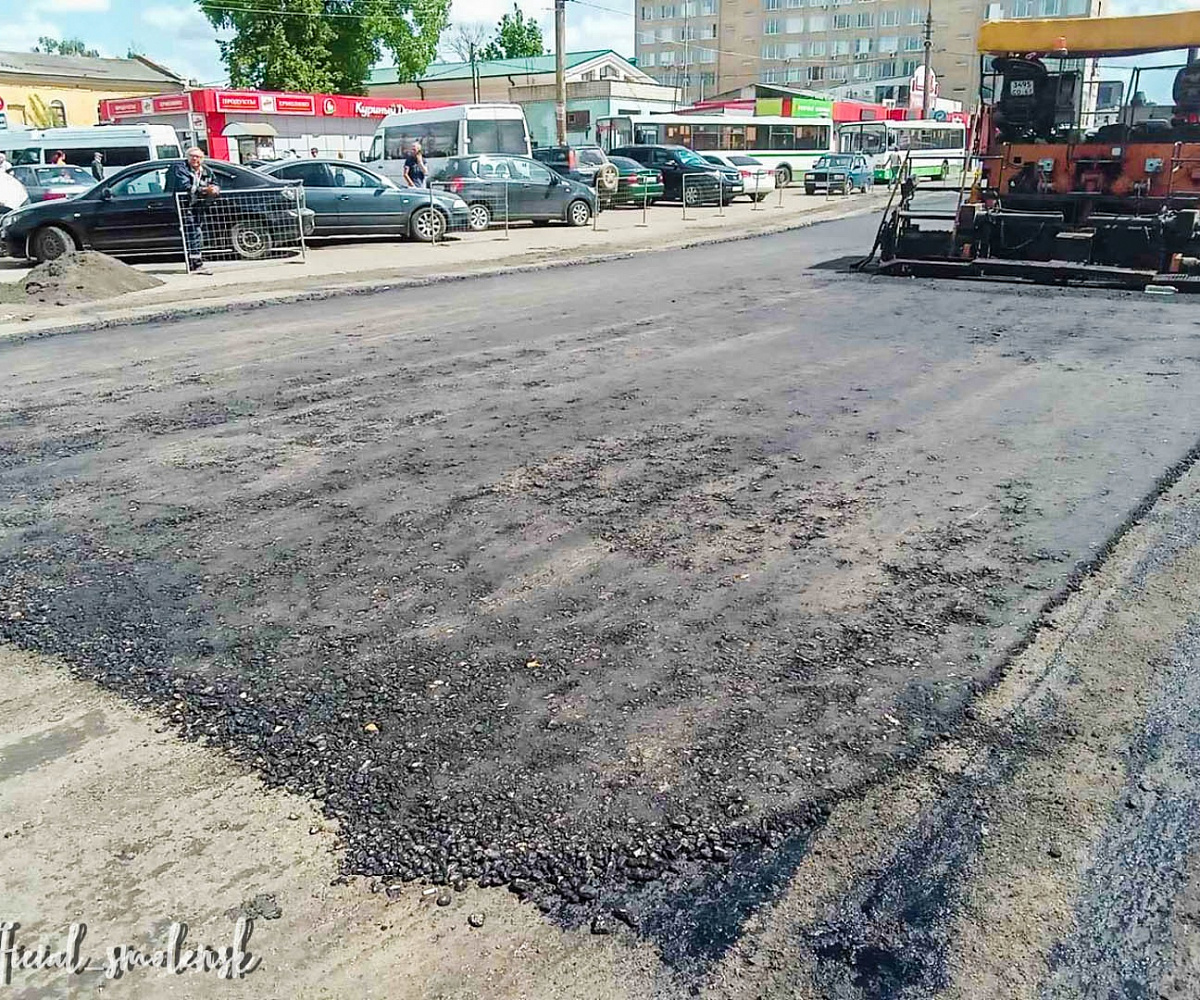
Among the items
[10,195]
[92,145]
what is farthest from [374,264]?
[92,145]

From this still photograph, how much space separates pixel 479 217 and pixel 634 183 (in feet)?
26.2

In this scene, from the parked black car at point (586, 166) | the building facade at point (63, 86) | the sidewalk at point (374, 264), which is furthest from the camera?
the building facade at point (63, 86)

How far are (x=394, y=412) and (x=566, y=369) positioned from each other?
188 centimetres

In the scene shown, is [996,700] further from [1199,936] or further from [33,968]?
[33,968]

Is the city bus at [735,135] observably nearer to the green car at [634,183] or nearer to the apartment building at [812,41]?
the green car at [634,183]

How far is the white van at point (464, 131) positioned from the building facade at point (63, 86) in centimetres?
4091

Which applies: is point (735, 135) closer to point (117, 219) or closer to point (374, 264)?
point (374, 264)

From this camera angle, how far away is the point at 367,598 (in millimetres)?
4211

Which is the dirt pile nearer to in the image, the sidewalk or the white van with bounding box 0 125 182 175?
the sidewalk

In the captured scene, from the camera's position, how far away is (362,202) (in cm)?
1897

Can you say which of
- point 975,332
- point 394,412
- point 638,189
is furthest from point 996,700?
point 638,189

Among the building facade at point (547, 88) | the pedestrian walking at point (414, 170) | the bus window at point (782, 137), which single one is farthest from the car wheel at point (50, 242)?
the bus window at point (782, 137)

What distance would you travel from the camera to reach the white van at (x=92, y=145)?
101ft

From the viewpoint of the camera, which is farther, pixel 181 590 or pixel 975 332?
pixel 975 332
